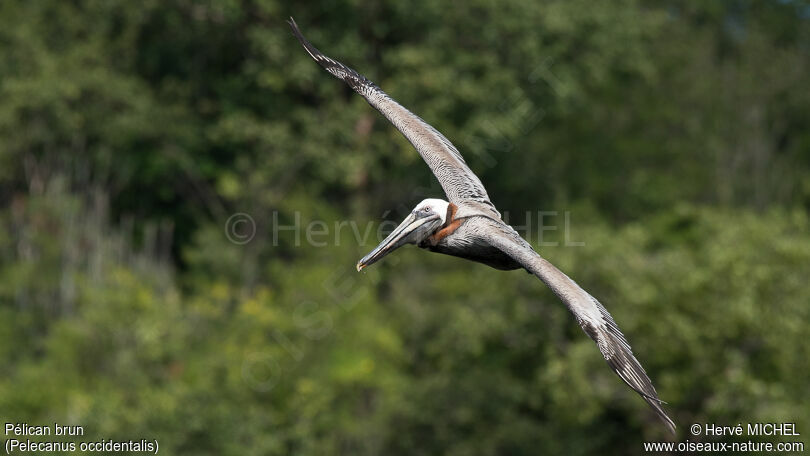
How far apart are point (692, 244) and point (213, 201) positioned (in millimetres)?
18881

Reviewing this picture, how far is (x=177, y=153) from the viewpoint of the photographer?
173 feet

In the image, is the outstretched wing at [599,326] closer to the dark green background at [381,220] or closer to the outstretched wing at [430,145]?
the outstretched wing at [430,145]

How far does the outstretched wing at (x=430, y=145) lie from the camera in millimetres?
19109

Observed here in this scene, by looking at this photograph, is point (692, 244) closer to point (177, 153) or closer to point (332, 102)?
point (332, 102)

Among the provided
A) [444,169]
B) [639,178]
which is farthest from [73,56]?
[444,169]

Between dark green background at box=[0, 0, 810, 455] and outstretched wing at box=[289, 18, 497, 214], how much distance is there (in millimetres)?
13458

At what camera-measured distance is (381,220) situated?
46.8 meters

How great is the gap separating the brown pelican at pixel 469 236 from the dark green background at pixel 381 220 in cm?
1367

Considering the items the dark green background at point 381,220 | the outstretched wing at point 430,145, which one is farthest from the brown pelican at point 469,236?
the dark green background at point 381,220

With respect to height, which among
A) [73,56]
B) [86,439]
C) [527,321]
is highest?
[73,56]

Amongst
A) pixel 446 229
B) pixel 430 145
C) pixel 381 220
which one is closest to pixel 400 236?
pixel 446 229

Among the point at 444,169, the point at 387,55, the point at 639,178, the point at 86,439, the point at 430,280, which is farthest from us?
the point at 639,178

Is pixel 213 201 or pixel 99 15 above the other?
pixel 99 15

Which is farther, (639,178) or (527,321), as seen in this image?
(639,178)
